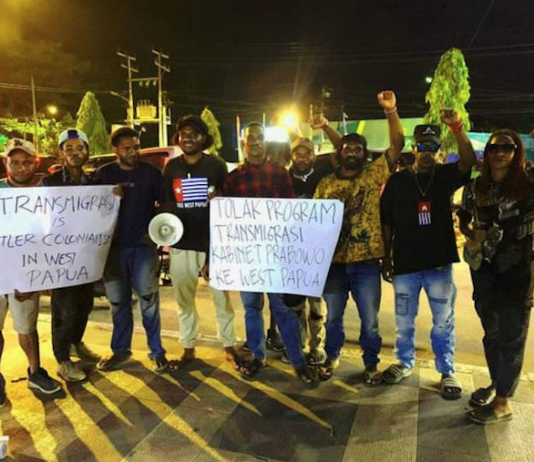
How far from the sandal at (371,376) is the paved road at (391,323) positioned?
103 centimetres

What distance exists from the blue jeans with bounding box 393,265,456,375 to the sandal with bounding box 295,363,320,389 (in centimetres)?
78

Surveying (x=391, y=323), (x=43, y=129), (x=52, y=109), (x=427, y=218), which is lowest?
(x=391, y=323)

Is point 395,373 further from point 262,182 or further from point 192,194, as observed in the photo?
point 192,194

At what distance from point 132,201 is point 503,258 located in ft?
9.42

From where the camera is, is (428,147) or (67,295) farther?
(67,295)

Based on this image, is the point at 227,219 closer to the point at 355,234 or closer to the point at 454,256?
the point at 355,234

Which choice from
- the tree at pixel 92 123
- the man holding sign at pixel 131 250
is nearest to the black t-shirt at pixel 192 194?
the man holding sign at pixel 131 250

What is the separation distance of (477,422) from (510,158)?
70.7 inches

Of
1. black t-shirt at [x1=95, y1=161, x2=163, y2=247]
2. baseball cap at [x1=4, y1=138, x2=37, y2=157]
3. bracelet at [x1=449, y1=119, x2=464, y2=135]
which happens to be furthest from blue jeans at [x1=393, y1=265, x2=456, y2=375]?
baseball cap at [x1=4, y1=138, x2=37, y2=157]

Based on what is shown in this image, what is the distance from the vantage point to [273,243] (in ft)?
11.9

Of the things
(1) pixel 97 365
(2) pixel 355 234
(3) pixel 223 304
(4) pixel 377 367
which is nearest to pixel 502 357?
(4) pixel 377 367

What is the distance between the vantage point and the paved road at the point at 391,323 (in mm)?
4762

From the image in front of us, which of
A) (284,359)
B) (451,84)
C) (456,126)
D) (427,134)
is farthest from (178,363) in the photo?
(451,84)

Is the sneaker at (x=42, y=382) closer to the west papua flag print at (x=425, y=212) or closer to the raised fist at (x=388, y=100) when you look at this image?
the west papua flag print at (x=425, y=212)
